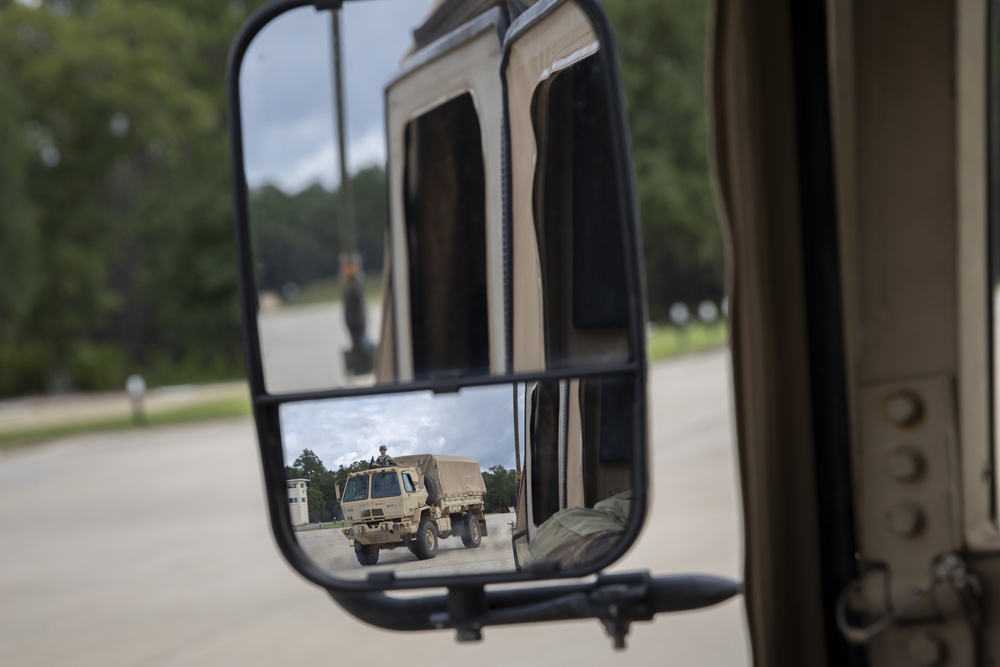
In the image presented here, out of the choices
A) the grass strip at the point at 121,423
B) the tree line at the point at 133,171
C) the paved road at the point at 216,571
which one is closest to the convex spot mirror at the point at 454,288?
the paved road at the point at 216,571

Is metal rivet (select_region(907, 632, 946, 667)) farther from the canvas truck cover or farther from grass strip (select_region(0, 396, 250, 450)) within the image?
grass strip (select_region(0, 396, 250, 450))

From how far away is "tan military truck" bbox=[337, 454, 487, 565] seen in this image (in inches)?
38.9

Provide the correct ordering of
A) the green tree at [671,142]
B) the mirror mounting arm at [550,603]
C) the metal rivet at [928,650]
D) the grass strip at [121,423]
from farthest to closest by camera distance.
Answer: the grass strip at [121,423], the green tree at [671,142], the metal rivet at [928,650], the mirror mounting arm at [550,603]

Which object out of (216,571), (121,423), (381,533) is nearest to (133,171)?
(121,423)

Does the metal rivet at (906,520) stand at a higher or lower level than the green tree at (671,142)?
lower

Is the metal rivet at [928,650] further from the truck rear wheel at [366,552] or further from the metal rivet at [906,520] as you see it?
the truck rear wheel at [366,552]

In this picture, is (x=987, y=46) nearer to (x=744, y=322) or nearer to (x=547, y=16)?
(x=744, y=322)

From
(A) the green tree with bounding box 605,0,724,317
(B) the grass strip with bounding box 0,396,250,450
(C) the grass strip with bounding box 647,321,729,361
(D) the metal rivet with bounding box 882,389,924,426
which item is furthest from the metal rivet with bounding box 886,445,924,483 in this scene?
(B) the grass strip with bounding box 0,396,250,450

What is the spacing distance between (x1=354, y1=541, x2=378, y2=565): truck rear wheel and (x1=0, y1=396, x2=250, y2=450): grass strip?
599 inches

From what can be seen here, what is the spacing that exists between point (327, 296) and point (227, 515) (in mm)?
7903

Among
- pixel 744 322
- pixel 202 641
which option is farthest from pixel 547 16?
pixel 202 641

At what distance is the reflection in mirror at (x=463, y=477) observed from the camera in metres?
0.99

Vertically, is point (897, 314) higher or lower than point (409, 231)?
lower

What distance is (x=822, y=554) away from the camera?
1.36 meters
